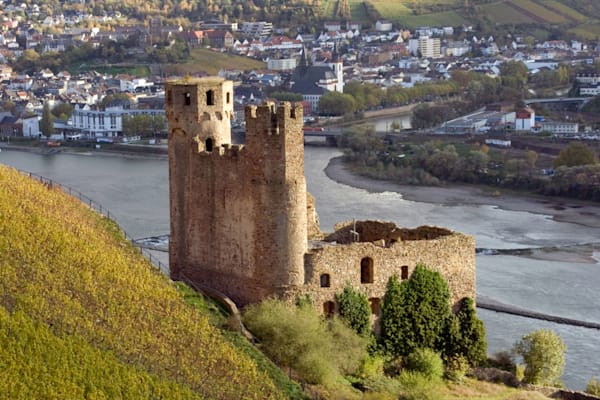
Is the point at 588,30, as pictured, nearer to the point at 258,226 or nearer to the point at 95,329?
the point at 258,226

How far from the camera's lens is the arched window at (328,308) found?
2338 centimetres

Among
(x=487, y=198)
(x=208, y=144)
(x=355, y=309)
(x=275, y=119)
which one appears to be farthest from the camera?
(x=487, y=198)

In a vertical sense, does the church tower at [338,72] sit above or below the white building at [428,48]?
below

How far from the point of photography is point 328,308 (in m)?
23.4

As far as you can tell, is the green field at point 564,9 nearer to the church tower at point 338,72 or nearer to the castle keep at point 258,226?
the church tower at point 338,72

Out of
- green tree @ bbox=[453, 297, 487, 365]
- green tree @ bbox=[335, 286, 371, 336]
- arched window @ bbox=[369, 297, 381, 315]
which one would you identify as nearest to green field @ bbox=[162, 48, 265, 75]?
green tree @ bbox=[453, 297, 487, 365]

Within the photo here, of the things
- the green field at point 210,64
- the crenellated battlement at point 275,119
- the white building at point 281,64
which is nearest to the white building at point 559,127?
the green field at point 210,64

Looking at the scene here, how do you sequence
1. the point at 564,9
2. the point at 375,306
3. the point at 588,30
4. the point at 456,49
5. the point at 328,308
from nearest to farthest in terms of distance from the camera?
the point at 328,308, the point at 375,306, the point at 456,49, the point at 588,30, the point at 564,9

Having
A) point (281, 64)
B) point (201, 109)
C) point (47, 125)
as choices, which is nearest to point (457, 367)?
point (201, 109)

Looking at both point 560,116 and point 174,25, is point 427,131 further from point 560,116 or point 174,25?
point 174,25

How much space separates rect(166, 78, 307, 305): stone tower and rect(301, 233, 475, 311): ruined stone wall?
393 millimetres

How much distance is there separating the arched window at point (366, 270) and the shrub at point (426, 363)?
1.46m

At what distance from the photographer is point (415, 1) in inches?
6319

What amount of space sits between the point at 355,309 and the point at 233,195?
276 cm
